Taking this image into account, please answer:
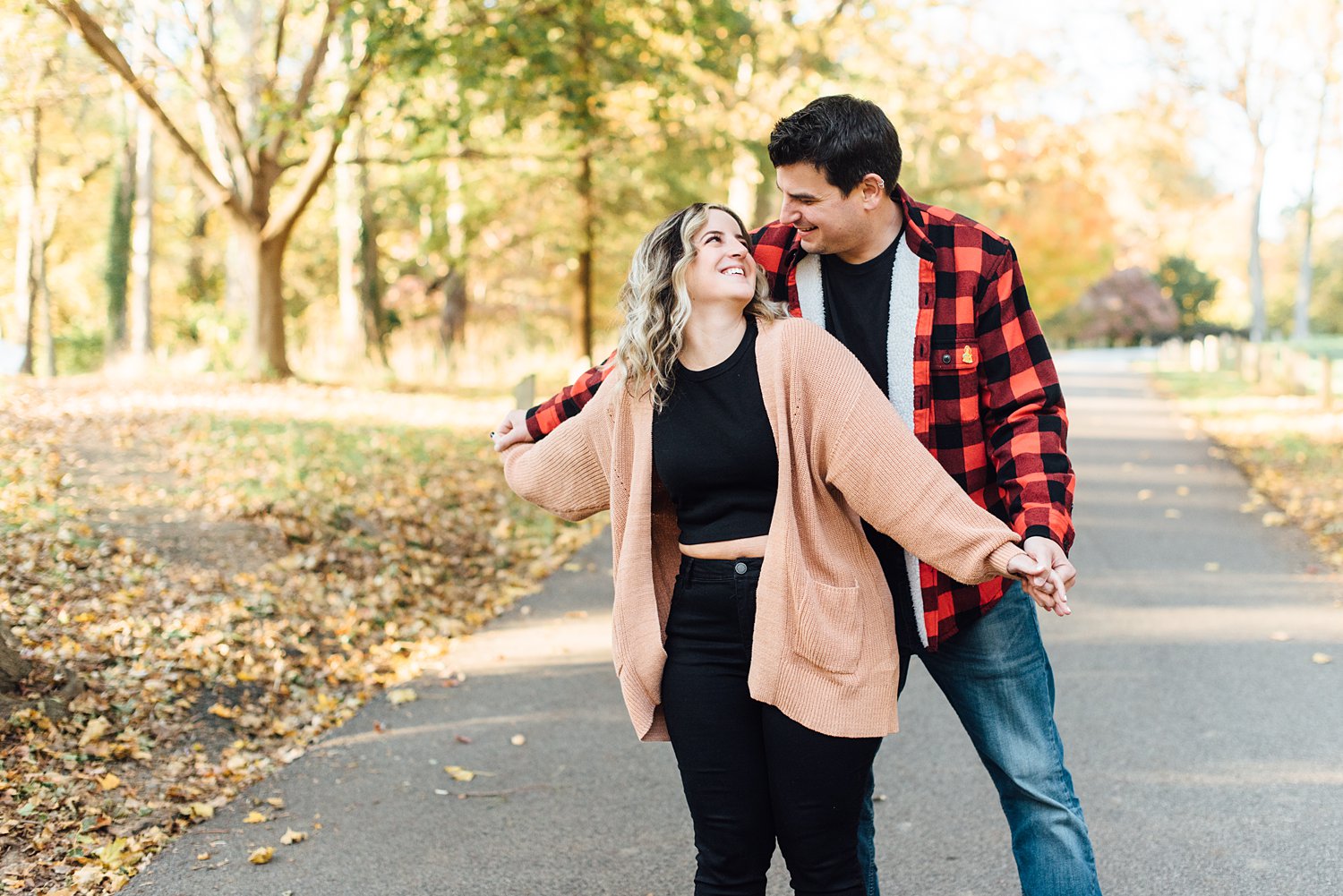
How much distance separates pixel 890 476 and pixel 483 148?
21398mm

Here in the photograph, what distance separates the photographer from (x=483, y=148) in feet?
75.4

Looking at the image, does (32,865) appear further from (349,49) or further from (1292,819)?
(349,49)

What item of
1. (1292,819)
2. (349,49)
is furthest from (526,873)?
(349,49)

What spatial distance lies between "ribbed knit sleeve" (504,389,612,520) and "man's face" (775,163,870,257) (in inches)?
25.7

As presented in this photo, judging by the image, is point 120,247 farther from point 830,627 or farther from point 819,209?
point 830,627

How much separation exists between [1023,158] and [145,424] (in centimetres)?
1368

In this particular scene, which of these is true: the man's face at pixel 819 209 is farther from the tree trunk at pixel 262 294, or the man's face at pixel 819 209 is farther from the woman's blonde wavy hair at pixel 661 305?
the tree trunk at pixel 262 294

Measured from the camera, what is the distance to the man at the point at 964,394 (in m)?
2.88

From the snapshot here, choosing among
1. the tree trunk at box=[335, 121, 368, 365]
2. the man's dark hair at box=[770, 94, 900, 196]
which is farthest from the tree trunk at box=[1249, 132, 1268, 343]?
the man's dark hair at box=[770, 94, 900, 196]

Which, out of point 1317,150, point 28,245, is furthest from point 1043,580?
point 1317,150

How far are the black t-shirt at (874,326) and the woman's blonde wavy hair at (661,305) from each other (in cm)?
24

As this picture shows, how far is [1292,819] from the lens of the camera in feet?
14.1

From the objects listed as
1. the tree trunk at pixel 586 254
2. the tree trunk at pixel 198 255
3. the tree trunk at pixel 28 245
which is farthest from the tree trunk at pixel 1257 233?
the tree trunk at pixel 28 245

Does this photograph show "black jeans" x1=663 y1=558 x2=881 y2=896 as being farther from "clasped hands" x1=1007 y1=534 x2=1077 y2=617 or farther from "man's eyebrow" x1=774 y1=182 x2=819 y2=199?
"man's eyebrow" x1=774 y1=182 x2=819 y2=199
